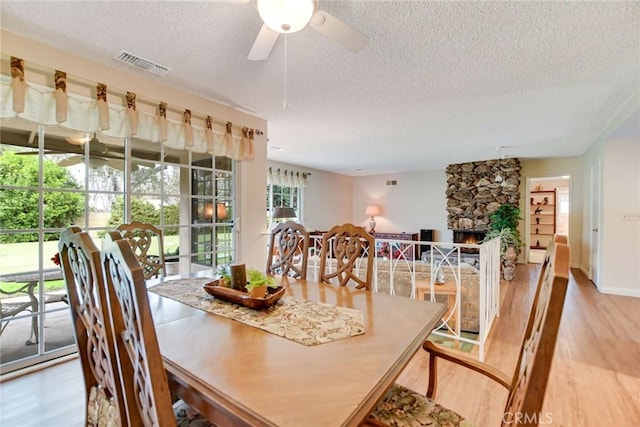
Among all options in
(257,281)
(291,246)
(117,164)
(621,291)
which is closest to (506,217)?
(621,291)

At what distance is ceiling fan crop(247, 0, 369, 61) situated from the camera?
4.60 ft

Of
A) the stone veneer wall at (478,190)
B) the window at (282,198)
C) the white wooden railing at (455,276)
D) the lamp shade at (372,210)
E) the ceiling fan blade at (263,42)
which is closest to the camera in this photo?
the ceiling fan blade at (263,42)

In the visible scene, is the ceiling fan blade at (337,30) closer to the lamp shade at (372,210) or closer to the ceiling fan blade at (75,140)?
the ceiling fan blade at (75,140)

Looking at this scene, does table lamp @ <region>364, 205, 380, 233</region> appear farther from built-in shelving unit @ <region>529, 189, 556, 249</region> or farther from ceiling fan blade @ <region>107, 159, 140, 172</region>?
ceiling fan blade @ <region>107, 159, 140, 172</region>

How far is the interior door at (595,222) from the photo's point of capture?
182 inches

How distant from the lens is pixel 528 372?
27.3 inches

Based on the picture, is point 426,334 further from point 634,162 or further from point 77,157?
point 634,162

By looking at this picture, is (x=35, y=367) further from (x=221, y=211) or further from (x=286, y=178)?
(x=286, y=178)

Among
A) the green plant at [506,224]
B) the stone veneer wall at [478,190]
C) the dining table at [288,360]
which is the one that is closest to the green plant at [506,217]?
the green plant at [506,224]

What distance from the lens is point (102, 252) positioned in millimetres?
859

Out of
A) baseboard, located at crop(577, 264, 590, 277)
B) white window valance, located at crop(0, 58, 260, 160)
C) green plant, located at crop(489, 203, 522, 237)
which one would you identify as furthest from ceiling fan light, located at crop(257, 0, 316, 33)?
baseboard, located at crop(577, 264, 590, 277)

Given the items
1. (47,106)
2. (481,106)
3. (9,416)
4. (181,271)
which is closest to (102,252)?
(9,416)

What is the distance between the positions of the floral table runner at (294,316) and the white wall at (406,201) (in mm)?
7237

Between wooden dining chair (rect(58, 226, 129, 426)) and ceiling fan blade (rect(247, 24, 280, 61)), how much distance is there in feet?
4.46
